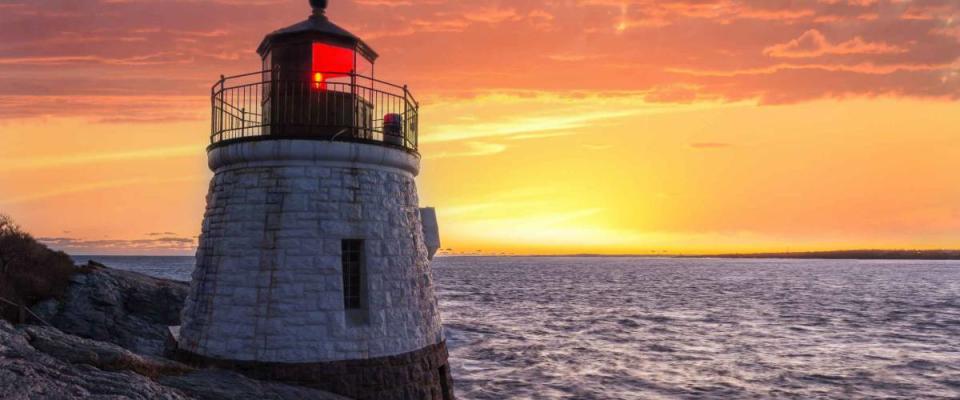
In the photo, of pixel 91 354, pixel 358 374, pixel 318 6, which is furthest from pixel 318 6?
pixel 91 354

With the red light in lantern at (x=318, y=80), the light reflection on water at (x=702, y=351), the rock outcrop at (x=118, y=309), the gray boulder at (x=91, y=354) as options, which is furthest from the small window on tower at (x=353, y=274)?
the light reflection on water at (x=702, y=351)

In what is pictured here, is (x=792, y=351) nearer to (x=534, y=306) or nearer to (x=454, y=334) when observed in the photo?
(x=454, y=334)

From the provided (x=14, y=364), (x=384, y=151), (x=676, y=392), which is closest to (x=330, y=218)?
(x=384, y=151)

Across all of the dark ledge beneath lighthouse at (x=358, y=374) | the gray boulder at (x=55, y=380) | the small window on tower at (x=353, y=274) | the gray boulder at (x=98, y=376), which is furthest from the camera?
the small window on tower at (x=353, y=274)

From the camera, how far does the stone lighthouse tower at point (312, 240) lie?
1125 cm

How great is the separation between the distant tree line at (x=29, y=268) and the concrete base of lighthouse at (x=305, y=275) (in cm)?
1366

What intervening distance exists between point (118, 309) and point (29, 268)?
336 centimetres

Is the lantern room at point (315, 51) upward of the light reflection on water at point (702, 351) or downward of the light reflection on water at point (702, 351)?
upward

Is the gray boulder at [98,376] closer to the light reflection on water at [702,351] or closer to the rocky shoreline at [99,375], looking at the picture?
the rocky shoreline at [99,375]

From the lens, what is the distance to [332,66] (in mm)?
12242

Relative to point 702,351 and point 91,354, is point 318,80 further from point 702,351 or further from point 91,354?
point 702,351

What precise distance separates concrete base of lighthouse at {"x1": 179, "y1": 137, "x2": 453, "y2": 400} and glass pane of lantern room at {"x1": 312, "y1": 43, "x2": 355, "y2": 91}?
140cm

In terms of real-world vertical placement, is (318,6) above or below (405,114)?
above

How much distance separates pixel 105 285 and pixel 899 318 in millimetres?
56475
